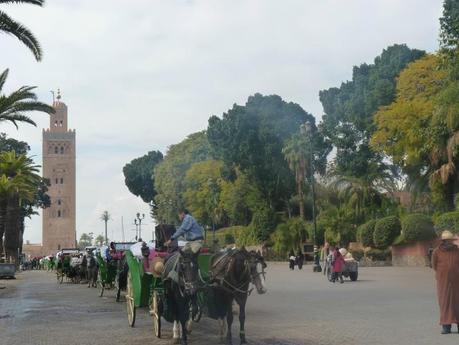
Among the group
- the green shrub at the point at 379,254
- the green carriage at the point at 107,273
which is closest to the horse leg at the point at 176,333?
the green carriage at the point at 107,273

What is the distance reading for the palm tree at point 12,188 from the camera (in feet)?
179

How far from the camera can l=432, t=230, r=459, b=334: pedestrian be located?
38.8 feet

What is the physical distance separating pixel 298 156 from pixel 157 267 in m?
58.8

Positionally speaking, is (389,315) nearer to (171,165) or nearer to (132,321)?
(132,321)

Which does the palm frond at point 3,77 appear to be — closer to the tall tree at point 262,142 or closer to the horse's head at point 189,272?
the horse's head at point 189,272

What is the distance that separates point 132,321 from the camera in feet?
46.6

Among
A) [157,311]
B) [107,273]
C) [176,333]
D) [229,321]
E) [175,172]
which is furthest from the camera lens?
[175,172]

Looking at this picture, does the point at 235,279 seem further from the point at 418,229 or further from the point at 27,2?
the point at 418,229

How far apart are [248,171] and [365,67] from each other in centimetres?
1538

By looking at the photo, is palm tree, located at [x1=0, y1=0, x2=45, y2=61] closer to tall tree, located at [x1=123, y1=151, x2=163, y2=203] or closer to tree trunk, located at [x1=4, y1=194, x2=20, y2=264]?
tree trunk, located at [x1=4, y1=194, x2=20, y2=264]

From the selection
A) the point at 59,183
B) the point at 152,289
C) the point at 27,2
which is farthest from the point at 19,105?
the point at 59,183

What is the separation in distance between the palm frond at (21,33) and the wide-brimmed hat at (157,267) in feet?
42.9

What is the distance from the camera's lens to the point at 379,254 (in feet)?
169

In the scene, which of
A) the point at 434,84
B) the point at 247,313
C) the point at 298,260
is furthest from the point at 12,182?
the point at 247,313
